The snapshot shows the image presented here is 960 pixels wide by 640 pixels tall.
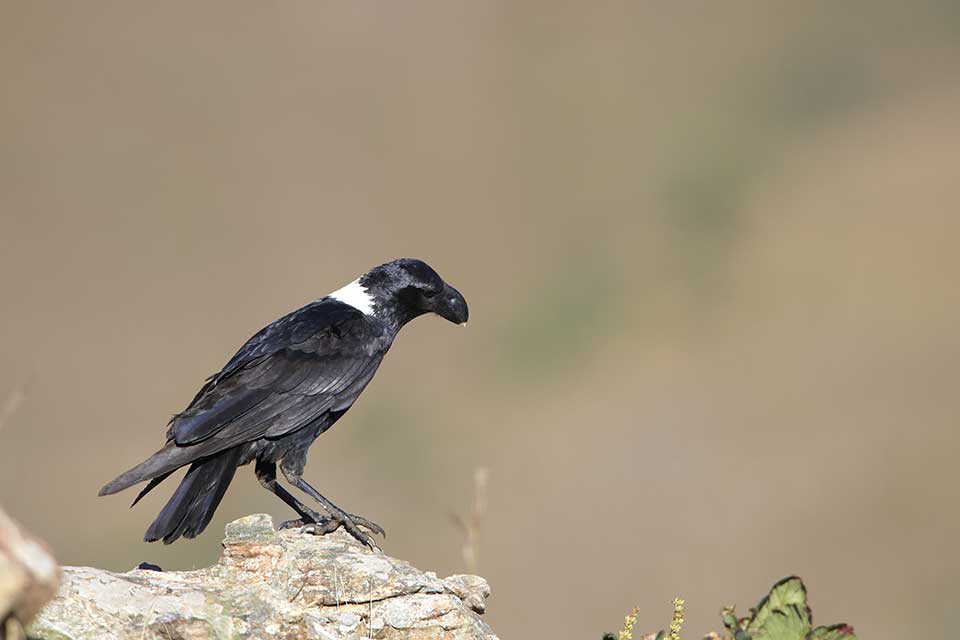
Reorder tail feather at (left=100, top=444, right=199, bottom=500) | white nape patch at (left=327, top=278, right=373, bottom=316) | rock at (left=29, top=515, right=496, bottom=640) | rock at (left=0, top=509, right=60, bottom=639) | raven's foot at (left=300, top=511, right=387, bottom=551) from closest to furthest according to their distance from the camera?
rock at (left=0, top=509, right=60, bottom=639), rock at (left=29, top=515, right=496, bottom=640), tail feather at (left=100, top=444, right=199, bottom=500), raven's foot at (left=300, top=511, right=387, bottom=551), white nape patch at (left=327, top=278, right=373, bottom=316)

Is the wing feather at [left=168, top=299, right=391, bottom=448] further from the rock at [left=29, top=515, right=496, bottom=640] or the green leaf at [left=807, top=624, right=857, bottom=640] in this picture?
the green leaf at [left=807, top=624, right=857, bottom=640]

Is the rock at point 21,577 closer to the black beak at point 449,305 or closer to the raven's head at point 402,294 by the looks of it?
the raven's head at point 402,294

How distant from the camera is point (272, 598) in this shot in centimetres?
532

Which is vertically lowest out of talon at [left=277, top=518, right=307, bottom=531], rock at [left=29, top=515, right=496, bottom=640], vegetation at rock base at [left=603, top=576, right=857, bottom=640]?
rock at [left=29, top=515, right=496, bottom=640]

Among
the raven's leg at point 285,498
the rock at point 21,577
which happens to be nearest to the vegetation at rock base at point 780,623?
the rock at point 21,577

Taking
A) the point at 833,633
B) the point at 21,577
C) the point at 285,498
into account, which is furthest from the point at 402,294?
the point at 21,577

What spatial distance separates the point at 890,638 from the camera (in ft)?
49.1

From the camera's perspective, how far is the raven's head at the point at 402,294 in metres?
8.12

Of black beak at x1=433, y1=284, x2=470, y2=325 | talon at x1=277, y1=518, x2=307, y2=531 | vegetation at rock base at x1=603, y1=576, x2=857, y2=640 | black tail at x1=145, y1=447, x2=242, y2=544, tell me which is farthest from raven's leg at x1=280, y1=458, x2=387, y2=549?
vegetation at rock base at x1=603, y1=576, x2=857, y2=640

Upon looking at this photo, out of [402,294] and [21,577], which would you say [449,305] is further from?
[21,577]

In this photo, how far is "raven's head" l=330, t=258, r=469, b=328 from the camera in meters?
8.12

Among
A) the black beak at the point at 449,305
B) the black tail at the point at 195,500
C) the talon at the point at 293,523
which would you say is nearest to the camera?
the black tail at the point at 195,500

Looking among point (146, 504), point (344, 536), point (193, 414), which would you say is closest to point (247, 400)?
point (193, 414)

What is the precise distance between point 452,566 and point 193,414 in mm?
10431
